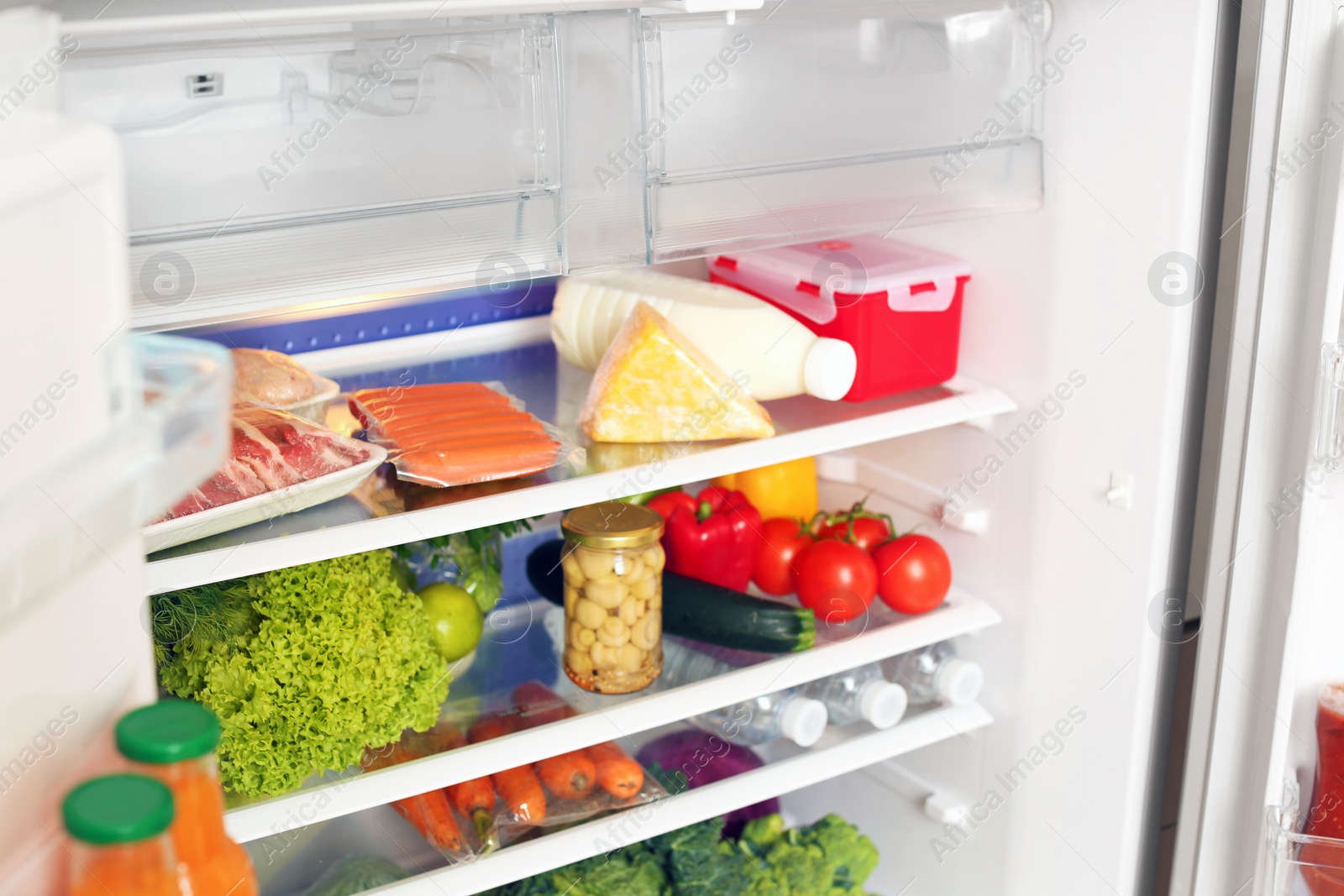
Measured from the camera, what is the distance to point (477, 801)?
1382 mm

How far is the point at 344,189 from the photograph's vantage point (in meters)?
1.03

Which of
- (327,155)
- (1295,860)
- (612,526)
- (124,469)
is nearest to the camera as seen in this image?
(124,469)

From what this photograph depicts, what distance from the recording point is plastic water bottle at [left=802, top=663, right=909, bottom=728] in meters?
1.53

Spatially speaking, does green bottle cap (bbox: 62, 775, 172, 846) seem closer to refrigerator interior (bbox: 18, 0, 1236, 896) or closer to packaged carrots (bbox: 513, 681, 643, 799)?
refrigerator interior (bbox: 18, 0, 1236, 896)

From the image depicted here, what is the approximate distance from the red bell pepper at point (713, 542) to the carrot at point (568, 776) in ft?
0.90

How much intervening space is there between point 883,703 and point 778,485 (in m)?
0.32

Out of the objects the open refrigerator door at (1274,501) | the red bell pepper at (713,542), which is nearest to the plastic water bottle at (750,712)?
the red bell pepper at (713,542)

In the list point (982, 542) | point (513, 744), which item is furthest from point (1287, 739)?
Answer: point (513, 744)

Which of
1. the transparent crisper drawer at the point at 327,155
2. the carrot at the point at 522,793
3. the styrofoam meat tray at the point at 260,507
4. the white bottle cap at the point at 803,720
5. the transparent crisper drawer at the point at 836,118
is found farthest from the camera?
the white bottle cap at the point at 803,720

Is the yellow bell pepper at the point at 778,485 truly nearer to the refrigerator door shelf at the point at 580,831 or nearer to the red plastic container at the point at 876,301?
the red plastic container at the point at 876,301

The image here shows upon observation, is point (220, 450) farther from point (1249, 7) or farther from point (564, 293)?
point (1249, 7)

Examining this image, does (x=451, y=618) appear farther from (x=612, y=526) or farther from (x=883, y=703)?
(x=883, y=703)

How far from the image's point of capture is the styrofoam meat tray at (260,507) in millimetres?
1062

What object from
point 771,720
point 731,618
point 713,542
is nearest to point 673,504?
point 713,542
